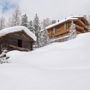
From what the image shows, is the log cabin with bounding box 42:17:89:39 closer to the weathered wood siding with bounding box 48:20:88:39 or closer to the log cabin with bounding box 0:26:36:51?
the weathered wood siding with bounding box 48:20:88:39

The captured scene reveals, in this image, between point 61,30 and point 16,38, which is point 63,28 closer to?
point 61,30

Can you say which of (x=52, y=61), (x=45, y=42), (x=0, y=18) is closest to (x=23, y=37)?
(x=45, y=42)

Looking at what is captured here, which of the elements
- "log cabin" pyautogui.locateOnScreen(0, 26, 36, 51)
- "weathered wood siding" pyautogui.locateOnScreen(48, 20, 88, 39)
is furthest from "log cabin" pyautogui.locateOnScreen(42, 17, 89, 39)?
"log cabin" pyautogui.locateOnScreen(0, 26, 36, 51)

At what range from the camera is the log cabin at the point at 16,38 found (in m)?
13.9

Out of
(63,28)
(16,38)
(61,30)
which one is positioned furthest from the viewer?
(61,30)

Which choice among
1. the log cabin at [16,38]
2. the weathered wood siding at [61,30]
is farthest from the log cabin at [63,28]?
the log cabin at [16,38]

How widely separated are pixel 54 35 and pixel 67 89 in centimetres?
2760

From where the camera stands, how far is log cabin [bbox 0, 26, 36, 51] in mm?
13891

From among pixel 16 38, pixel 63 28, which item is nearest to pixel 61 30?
pixel 63 28

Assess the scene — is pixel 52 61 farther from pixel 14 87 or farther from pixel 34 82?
pixel 14 87

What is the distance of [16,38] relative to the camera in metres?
15.4

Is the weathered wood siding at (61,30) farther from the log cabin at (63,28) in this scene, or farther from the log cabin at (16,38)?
the log cabin at (16,38)

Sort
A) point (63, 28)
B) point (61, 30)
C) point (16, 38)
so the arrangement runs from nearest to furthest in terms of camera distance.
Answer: point (16, 38)
point (63, 28)
point (61, 30)

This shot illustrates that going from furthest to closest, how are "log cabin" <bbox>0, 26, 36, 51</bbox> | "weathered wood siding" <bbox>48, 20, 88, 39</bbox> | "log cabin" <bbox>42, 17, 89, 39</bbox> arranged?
"weathered wood siding" <bbox>48, 20, 88, 39</bbox> → "log cabin" <bbox>42, 17, 89, 39</bbox> → "log cabin" <bbox>0, 26, 36, 51</bbox>
